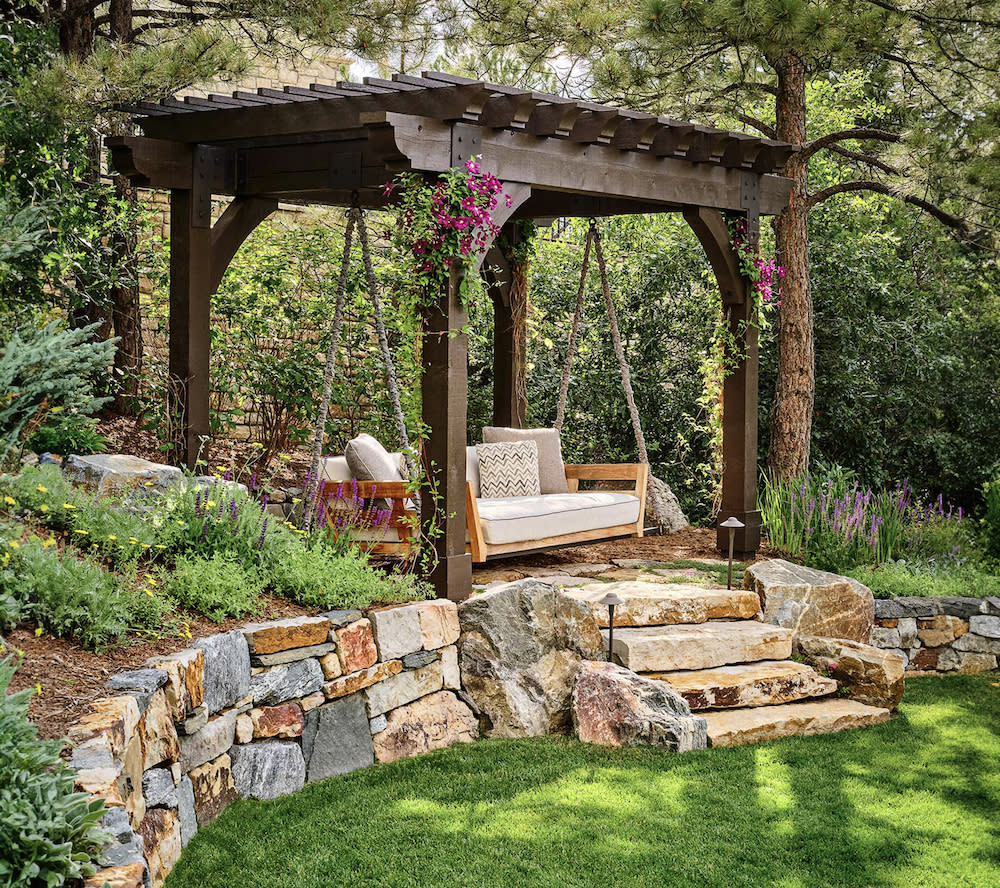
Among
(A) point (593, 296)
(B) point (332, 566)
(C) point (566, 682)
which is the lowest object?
(C) point (566, 682)

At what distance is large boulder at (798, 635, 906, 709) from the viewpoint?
5.88 m

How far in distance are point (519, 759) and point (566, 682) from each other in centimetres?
62

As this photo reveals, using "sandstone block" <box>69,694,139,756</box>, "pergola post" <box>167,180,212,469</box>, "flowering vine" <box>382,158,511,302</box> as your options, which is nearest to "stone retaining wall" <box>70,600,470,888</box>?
"sandstone block" <box>69,694,139,756</box>

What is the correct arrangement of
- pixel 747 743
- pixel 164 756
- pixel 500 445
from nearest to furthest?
1. pixel 164 756
2. pixel 747 743
3. pixel 500 445

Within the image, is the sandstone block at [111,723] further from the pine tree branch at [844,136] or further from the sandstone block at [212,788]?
the pine tree branch at [844,136]

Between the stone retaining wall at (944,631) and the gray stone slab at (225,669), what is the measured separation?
4.09m

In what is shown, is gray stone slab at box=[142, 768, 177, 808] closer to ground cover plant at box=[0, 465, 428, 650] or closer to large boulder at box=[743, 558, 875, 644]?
ground cover plant at box=[0, 465, 428, 650]

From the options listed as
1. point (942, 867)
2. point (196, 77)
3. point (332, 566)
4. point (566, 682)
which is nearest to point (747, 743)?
point (566, 682)

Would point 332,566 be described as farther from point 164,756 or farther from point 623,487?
point 623,487

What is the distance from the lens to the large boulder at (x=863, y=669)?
5883 mm

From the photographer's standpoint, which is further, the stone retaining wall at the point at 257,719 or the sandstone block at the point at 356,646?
the sandstone block at the point at 356,646

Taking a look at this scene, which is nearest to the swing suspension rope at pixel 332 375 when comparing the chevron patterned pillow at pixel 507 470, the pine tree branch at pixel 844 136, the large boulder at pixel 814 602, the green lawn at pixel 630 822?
the green lawn at pixel 630 822

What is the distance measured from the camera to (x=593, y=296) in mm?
10727

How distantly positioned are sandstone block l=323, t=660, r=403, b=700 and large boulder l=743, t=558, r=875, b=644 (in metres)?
2.38
